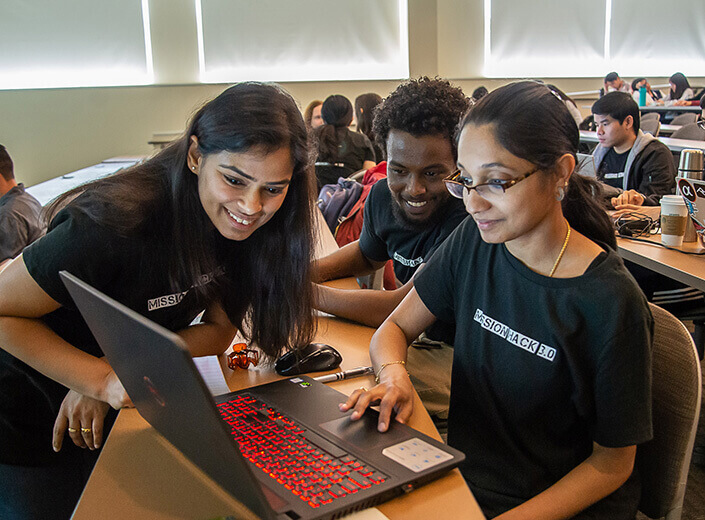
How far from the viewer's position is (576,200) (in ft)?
3.91

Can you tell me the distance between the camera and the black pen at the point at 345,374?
48.1 inches

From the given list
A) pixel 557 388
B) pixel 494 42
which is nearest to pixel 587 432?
pixel 557 388

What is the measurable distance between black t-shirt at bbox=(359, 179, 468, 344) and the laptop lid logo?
86 cm

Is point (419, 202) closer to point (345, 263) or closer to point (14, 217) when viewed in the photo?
point (345, 263)

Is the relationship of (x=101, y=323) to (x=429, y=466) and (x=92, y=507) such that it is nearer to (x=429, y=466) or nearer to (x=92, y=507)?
(x=92, y=507)

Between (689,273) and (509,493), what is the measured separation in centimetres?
114

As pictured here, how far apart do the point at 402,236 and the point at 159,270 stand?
78 cm

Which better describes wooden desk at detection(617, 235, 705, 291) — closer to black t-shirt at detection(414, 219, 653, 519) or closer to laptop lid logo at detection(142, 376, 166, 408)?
black t-shirt at detection(414, 219, 653, 519)

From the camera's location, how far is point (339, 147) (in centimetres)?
450

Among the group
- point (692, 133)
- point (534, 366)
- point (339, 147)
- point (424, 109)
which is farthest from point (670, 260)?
point (692, 133)

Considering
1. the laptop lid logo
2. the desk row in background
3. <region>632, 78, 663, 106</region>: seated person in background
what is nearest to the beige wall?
the desk row in background

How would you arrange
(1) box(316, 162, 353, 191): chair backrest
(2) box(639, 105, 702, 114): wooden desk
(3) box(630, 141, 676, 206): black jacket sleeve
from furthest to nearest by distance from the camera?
1. (2) box(639, 105, 702, 114): wooden desk
2. (1) box(316, 162, 353, 191): chair backrest
3. (3) box(630, 141, 676, 206): black jacket sleeve

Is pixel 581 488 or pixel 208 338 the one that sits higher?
pixel 208 338

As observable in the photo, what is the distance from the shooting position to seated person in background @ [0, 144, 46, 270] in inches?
127
